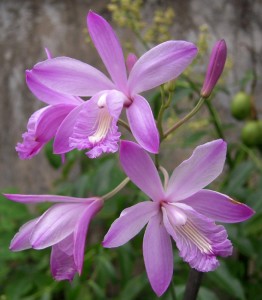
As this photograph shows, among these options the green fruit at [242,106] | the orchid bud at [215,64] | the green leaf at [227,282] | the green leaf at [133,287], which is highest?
the orchid bud at [215,64]

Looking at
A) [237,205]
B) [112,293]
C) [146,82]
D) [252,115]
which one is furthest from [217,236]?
[112,293]

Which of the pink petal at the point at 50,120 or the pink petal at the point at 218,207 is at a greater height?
the pink petal at the point at 50,120

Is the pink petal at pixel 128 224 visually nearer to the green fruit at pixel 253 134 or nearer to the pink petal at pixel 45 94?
the pink petal at pixel 45 94

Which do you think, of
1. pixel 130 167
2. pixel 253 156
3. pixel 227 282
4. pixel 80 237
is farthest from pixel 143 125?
pixel 253 156

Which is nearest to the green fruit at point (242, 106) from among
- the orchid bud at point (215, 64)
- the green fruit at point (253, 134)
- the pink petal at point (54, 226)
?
the green fruit at point (253, 134)

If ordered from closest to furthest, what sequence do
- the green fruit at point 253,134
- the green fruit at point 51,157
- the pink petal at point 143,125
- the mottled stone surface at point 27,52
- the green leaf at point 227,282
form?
the pink petal at point 143,125, the green leaf at point 227,282, the green fruit at point 51,157, the green fruit at point 253,134, the mottled stone surface at point 27,52

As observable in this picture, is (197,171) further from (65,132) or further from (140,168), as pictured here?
(65,132)

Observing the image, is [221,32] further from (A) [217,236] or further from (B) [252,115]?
(A) [217,236]
